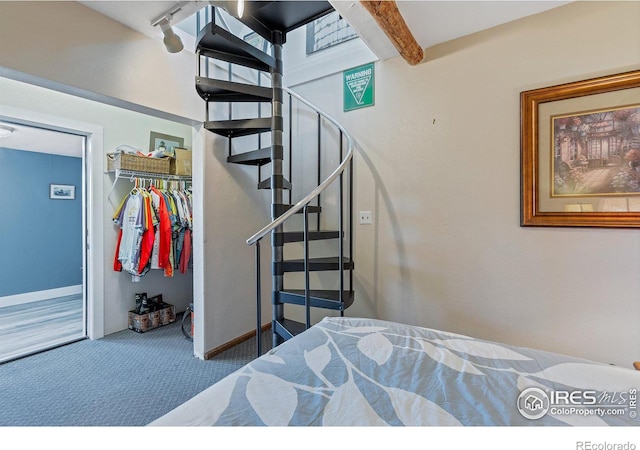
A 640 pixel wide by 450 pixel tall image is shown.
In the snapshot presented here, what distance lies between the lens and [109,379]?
2.07 metres

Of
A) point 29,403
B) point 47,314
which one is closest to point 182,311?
point 47,314

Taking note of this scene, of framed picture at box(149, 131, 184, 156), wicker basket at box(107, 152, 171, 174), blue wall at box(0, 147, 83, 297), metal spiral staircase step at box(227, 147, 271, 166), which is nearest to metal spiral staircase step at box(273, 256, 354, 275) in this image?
metal spiral staircase step at box(227, 147, 271, 166)

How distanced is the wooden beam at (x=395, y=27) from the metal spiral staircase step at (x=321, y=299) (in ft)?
5.44

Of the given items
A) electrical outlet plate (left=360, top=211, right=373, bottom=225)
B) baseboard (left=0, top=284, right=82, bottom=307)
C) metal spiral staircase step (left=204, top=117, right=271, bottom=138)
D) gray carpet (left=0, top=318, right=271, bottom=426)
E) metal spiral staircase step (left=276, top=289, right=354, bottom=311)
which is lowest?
gray carpet (left=0, top=318, right=271, bottom=426)

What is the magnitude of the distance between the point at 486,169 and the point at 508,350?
4.02ft

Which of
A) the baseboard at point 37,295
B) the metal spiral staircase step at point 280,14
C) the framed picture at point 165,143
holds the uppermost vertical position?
the metal spiral staircase step at point 280,14

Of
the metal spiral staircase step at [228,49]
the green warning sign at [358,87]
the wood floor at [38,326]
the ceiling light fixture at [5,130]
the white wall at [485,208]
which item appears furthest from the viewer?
the ceiling light fixture at [5,130]

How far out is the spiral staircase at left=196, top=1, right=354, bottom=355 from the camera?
1.89 metres

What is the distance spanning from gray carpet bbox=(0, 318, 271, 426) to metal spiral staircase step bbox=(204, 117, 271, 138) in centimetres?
188

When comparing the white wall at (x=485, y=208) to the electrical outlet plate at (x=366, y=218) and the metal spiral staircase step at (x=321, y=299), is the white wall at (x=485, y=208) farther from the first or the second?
the metal spiral staircase step at (x=321, y=299)

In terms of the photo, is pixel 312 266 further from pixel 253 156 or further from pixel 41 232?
pixel 41 232

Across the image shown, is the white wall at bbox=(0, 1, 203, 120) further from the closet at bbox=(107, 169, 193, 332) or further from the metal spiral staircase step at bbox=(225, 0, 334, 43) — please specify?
the closet at bbox=(107, 169, 193, 332)

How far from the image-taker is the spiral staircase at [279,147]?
1887mm

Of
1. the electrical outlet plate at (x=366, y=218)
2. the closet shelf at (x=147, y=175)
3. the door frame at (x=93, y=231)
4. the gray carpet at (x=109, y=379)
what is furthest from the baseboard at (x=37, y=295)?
the electrical outlet plate at (x=366, y=218)
